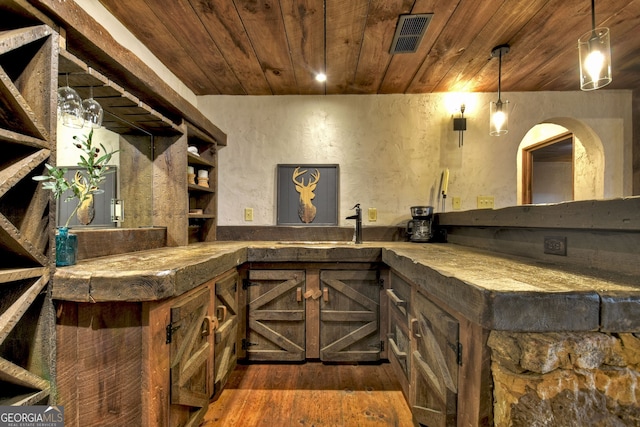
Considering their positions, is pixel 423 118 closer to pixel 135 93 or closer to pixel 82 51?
pixel 135 93

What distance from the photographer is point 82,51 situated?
1.25 m

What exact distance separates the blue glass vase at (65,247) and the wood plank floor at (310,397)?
3.62 ft

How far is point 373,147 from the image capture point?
2.73 metres

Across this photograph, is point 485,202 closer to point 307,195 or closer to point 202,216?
point 307,195

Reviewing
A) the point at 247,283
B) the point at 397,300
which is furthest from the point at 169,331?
the point at 397,300

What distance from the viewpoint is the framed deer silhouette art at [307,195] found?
8.90ft

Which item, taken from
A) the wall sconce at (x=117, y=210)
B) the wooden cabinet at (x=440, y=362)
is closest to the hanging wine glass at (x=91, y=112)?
the wall sconce at (x=117, y=210)

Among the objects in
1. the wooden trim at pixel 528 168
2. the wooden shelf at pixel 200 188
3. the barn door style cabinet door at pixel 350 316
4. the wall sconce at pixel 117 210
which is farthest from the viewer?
the wooden trim at pixel 528 168

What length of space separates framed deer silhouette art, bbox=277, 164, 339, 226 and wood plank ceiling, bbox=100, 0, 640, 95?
77 centimetres

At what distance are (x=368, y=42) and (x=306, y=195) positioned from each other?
1.37 metres

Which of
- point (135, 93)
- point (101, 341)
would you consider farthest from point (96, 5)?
point (101, 341)

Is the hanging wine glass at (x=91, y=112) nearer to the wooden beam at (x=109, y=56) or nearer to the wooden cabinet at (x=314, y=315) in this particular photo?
the wooden beam at (x=109, y=56)

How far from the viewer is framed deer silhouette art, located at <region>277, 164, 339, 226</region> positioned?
8.90 ft

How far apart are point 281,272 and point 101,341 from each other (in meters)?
1.18
